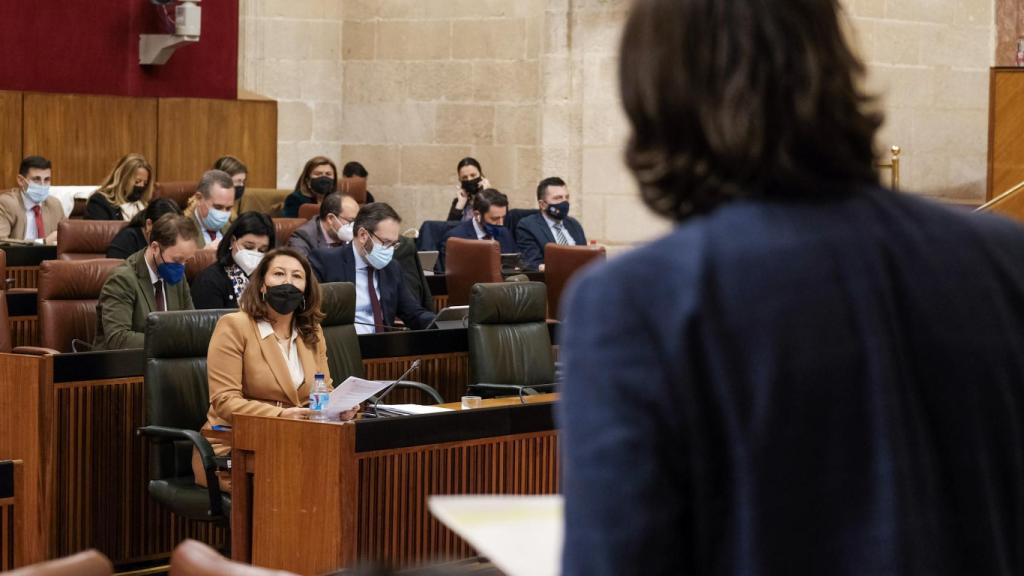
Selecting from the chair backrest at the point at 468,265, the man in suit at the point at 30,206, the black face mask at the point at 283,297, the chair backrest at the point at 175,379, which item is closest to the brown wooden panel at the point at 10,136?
the man in suit at the point at 30,206

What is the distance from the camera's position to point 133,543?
5.52 m

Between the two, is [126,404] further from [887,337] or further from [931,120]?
[931,120]

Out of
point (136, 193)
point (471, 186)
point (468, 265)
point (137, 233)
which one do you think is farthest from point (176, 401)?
point (471, 186)

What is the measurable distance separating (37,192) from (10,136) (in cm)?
171

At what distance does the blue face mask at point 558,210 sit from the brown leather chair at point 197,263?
10.2ft

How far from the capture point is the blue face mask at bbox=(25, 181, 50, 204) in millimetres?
9969

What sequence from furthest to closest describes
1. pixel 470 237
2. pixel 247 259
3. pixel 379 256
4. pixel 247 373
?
pixel 470 237 < pixel 379 256 < pixel 247 259 < pixel 247 373

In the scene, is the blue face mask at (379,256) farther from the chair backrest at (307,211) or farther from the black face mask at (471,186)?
the black face mask at (471,186)

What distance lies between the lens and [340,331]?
604cm

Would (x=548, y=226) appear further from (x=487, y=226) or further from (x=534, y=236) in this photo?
(x=487, y=226)

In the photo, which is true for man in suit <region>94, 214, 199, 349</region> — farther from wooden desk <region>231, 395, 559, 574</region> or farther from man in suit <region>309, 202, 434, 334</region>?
wooden desk <region>231, 395, 559, 574</region>

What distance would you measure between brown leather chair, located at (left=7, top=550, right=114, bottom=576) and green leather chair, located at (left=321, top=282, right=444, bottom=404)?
152 inches

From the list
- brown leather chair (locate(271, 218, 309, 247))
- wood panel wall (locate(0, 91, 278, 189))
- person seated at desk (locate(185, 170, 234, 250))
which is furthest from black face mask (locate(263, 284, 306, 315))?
wood panel wall (locate(0, 91, 278, 189))

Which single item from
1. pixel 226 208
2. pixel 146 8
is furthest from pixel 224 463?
pixel 146 8
